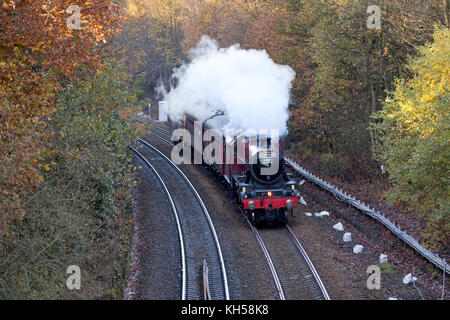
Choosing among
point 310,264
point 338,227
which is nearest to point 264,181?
point 338,227

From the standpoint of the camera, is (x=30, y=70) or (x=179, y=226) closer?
(x=30, y=70)

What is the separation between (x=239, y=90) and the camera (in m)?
16.7

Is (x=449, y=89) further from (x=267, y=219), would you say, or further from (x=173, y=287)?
(x=173, y=287)

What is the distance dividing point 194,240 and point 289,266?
3584mm

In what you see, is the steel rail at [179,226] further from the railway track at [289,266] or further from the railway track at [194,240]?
the railway track at [289,266]

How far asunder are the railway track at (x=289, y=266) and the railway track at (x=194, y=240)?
1.45 meters

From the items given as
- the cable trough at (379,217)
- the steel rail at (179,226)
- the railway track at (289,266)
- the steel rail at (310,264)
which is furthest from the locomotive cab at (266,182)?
the cable trough at (379,217)

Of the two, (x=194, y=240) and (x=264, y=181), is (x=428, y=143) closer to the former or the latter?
(x=264, y=181)

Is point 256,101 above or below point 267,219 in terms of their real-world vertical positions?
above

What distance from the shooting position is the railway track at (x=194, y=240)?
39.4 ft

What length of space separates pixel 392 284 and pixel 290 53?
16.5m

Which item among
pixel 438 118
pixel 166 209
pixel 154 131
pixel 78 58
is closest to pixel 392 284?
pixel 438 118

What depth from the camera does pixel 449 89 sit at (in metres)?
12.9

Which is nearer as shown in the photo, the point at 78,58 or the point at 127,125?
the point at 78,58
